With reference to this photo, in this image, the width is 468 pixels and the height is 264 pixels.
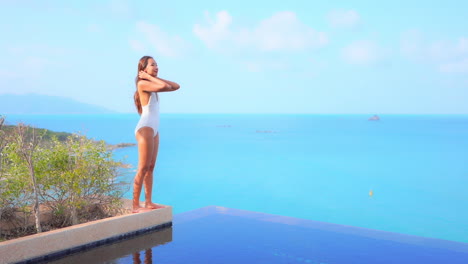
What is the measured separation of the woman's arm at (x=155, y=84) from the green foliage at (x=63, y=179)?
2.47 feet

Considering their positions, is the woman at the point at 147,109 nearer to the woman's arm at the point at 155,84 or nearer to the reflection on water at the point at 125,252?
the woman's arm at the point at 155,84

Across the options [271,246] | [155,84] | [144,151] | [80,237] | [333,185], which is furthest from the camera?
[333,185]

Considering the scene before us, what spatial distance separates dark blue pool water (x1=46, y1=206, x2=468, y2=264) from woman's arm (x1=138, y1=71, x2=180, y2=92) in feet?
4.62

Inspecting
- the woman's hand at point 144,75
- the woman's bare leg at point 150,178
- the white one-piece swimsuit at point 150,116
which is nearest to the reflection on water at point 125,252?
the woman's bare leg at point 150,178

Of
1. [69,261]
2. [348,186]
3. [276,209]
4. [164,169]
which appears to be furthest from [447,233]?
[164,169]

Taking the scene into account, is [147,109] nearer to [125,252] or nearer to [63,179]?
[63,179]

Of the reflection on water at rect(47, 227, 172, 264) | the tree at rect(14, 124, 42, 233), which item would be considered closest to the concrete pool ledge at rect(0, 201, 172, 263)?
the reflection on water at rect(47, 227, 172, 264)

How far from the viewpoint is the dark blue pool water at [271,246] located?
3.57 metres

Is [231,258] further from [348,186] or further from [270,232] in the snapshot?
[348,186]

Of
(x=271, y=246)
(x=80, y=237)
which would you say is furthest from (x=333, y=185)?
(x=80, y=237)

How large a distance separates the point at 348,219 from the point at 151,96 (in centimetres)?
996

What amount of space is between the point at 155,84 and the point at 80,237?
4.92ft

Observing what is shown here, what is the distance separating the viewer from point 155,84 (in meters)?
4.09

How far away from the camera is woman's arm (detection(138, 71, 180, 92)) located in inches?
159
